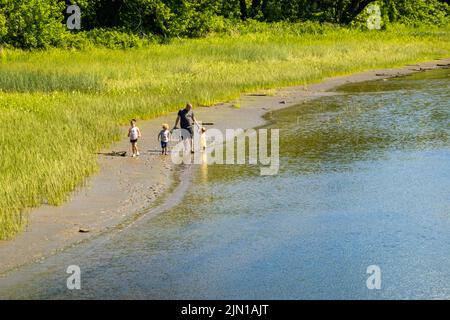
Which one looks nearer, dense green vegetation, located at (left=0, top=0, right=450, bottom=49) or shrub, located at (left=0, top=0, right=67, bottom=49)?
shrub, located at (left=0, top=0, right=67, bottom=49)

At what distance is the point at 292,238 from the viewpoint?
18.4 metres

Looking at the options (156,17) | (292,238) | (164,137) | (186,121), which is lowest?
(292,238)

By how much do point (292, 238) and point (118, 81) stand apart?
25.6 m

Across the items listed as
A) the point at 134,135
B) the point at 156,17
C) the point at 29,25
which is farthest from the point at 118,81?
the point at 156,17

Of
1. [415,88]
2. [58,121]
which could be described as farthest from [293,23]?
[58,121]

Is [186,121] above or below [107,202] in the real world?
above

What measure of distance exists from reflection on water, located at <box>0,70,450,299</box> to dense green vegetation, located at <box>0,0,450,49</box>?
3318cm

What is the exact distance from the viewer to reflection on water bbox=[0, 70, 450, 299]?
15.4m

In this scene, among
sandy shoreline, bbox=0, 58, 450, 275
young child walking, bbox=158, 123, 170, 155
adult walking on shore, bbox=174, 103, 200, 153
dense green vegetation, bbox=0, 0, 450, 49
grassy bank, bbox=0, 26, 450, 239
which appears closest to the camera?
sandy shoreline, bbox=0, 58, 450, 275

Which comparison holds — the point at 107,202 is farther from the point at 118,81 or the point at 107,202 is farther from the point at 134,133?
the point at 118,81

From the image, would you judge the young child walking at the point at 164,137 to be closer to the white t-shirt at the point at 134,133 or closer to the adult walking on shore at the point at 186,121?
the adult walking on shore at the point at 186,121

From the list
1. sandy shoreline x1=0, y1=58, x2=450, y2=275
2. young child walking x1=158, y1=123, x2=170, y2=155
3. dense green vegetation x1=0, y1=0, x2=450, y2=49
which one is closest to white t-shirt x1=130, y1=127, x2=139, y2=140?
sandy shoreline x1=0, y1=58, x2=450, y2=275

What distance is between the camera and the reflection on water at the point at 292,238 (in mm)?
15414

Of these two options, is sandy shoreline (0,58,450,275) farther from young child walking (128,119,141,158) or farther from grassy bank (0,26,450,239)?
grassy bank (0,26,450,239)
